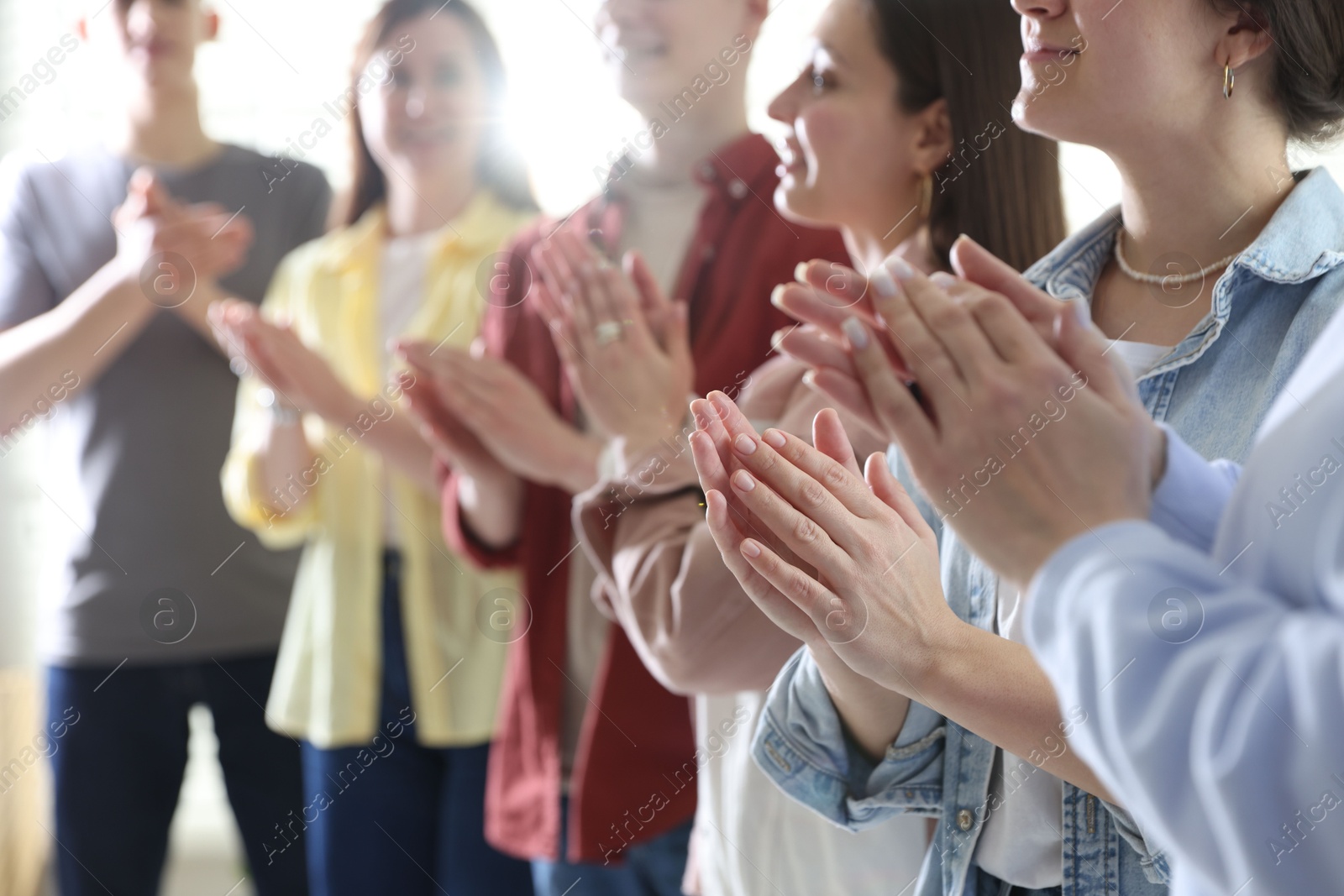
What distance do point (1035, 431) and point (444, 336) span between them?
1.21 meters

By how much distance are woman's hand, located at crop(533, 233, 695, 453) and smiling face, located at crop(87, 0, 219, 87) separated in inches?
37.3

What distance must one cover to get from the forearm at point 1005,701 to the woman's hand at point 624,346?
0.48m

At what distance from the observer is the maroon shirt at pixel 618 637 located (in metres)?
1.19

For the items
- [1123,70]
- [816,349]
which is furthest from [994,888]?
[1123,70]

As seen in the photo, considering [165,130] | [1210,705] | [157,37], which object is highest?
[157,37]

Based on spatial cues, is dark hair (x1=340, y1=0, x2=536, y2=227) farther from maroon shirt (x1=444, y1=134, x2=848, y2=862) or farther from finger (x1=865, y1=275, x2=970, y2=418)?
finger (x1=865, y1=275, x2=970, y2=418)

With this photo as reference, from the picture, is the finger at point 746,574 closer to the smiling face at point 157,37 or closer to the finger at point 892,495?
the finger at point 892,495

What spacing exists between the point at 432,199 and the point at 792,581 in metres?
1.24

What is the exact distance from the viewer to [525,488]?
1.40 metres

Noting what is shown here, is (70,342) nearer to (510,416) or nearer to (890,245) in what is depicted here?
(510,416)

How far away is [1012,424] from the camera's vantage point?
1.53 ft

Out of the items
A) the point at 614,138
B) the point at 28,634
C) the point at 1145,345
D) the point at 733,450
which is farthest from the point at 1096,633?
the point at 28,634

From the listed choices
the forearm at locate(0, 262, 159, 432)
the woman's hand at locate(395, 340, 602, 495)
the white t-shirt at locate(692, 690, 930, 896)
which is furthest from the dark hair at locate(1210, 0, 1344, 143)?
the forearm at locate(0, 262, 159, 432)

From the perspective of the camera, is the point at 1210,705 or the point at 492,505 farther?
the point at 492,505
